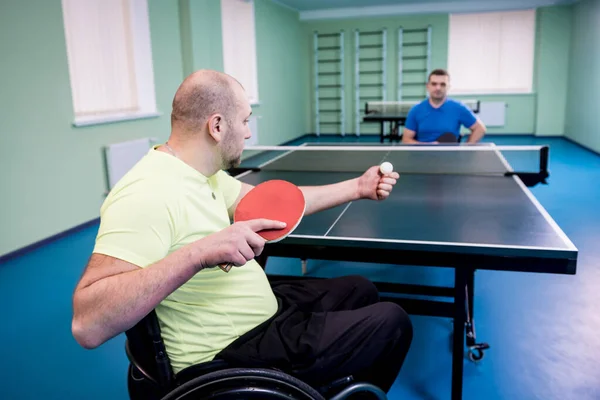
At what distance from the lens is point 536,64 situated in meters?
10.7

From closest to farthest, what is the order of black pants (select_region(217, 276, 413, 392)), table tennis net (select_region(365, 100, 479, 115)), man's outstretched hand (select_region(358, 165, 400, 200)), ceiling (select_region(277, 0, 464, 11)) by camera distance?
black pants (select_region(217, 276, 413, 392)) < man's outstretched hand (select_region(358, 165, 400, 200)) < table tennis net (select_region(365, 100, 479, 115)) < ceiling (select_region(277, 0, 464, 11))

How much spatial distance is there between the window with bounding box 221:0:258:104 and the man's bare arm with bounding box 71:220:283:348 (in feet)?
23.5

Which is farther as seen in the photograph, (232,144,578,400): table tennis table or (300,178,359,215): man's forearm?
(300,178,359,215): man's forearm

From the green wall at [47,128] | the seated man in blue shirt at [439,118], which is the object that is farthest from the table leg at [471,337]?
the green wall at [47,128]

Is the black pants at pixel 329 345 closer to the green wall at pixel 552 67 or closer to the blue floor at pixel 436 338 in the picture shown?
the blue floor at pixel 436 338

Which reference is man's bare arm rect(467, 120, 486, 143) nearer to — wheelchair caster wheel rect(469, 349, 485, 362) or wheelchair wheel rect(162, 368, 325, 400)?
wheelchair caster wheel rect(469, 349, 485, 362)

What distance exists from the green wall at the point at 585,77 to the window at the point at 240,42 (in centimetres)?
569

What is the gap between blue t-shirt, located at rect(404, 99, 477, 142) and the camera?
15.5 feet

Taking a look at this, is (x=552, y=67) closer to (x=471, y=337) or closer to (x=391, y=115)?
(x=391, y=115)

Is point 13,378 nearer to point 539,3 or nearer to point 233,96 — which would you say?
point 233,96

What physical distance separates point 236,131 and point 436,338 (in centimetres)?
180

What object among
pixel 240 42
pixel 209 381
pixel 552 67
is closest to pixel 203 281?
pixel 209 381

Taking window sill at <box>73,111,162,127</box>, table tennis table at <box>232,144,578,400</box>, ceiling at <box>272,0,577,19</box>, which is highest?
ceiling at <box>272,0,577,19</box>

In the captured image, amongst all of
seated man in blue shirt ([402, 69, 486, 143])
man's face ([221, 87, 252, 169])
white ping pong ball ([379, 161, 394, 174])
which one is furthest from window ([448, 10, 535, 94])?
man's face ([221, 87, 252, 169])
